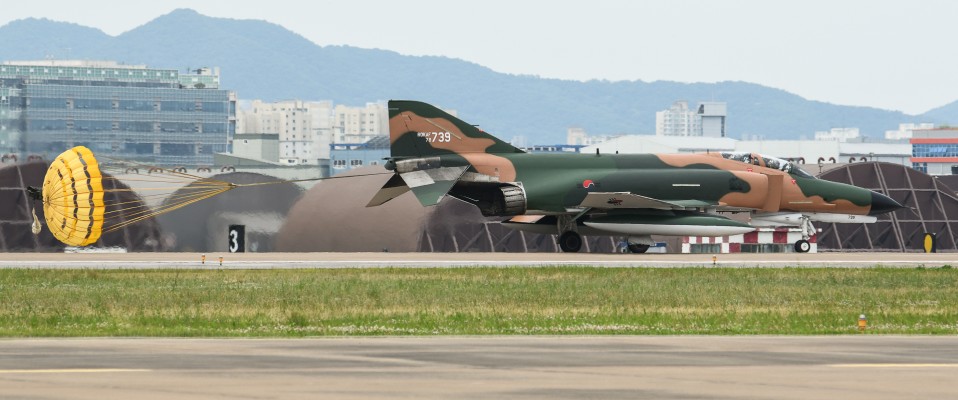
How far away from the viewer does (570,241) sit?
5134 cm

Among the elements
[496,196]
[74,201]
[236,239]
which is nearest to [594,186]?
[496,196]

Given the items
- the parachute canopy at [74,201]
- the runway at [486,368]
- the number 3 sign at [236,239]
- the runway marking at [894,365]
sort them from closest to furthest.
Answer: the runway at [486,368] → the runway marking at [894,365] → the parachute canopy at [74,201] → the number 3 sign at [236,239]

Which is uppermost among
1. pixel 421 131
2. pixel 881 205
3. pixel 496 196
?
pixel 421 131

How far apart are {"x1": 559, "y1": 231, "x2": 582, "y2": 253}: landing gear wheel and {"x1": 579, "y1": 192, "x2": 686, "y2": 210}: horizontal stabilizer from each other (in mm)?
1839

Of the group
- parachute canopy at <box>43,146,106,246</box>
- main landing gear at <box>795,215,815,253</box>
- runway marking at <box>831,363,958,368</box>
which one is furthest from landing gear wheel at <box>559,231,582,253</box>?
runway marking at <box>831,363,958,368</box>

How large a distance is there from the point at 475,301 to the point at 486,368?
12.2 m

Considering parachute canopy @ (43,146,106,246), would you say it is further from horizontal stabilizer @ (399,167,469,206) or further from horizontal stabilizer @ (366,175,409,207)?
horizontal stabilizer @ (399,167,469,206)

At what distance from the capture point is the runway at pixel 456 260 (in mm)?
43844

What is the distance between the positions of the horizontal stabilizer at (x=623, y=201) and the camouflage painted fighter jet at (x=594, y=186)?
0.03 m

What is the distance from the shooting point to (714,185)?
50.0 m

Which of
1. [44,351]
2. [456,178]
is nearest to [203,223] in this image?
[456,178]

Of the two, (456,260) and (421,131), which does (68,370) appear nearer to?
(456,260)

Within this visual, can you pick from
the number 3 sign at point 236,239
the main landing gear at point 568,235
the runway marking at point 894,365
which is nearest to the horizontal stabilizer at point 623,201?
the main landing gear at point 568,235

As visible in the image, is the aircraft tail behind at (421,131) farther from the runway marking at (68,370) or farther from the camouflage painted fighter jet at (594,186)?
the runway marking at (68,370)
